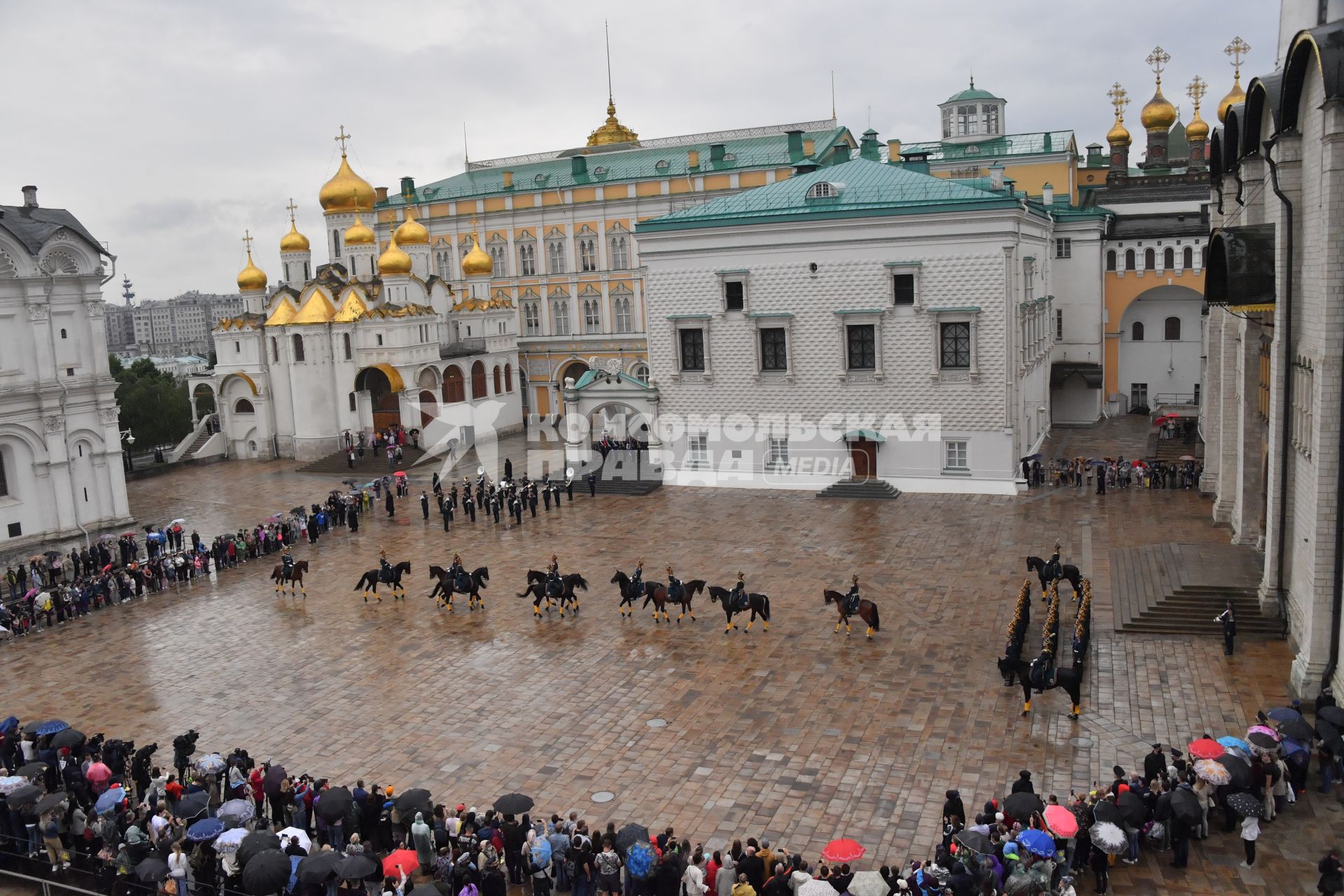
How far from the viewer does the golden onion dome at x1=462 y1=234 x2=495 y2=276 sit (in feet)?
168

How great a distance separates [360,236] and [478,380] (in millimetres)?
8735

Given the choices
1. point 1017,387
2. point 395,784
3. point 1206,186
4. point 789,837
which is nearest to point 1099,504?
point 1017,387

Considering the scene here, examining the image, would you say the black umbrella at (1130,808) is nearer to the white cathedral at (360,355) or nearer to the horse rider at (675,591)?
the horse rider at (675,591)

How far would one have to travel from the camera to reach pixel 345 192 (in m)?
52.0

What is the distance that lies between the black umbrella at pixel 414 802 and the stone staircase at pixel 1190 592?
12.7 m

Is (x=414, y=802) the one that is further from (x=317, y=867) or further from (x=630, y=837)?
(x=630, y=837)

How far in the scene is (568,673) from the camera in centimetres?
1888

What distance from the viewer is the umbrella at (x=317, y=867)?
37.0 feet

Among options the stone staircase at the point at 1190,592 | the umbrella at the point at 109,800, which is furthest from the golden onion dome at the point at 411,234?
the umbrella at the point at 109,800

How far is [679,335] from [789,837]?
23254mm

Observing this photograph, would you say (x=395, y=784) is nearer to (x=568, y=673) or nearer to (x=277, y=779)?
(x=277, y=779)

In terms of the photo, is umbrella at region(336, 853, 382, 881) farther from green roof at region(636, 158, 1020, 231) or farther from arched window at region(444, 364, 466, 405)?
arched window at region(444, 364, 466, 405)

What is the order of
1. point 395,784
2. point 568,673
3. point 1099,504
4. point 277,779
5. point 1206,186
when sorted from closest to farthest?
point 277,779 < point 395,784 < point 568,673 < point 1099,504 < point 1206,186

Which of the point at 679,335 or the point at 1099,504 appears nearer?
the point at 1099,504
